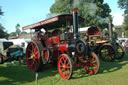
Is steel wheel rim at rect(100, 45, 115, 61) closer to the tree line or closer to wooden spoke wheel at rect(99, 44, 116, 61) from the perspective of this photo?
wooden spoke wheel at rect(99, 44, 116, 61)

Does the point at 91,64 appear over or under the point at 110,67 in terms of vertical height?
over

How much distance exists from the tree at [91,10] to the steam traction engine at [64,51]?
48.8 feet

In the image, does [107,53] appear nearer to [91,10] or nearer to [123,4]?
[91,10]

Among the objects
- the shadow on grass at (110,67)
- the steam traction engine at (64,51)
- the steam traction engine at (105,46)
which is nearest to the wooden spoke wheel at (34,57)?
the steam traction engine at (64,51)

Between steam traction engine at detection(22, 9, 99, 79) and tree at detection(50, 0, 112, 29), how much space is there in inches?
586

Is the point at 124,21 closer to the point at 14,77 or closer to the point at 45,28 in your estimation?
the point at 45,28

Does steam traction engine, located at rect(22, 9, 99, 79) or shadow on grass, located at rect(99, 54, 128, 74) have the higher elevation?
steam traction engine, located at rect(22, 9, 99, 79)

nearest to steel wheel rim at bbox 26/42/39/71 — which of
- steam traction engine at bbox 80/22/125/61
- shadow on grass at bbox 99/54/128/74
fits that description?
shadow on grass at bbox 99/54/128/74

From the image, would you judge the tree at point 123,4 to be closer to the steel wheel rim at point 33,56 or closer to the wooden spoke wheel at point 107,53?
the wooden spoke wheel at point 107,53

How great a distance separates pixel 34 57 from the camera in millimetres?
5961

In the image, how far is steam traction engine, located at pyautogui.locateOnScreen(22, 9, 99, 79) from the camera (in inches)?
183

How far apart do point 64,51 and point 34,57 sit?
1592 mm

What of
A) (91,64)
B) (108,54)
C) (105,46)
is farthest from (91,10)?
(91,64)

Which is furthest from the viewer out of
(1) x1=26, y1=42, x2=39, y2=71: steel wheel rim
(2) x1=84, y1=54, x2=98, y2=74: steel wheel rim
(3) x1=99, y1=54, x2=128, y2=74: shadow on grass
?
(1) x1=26, y1=42, x2=39, y2=71: steel wheel rim
